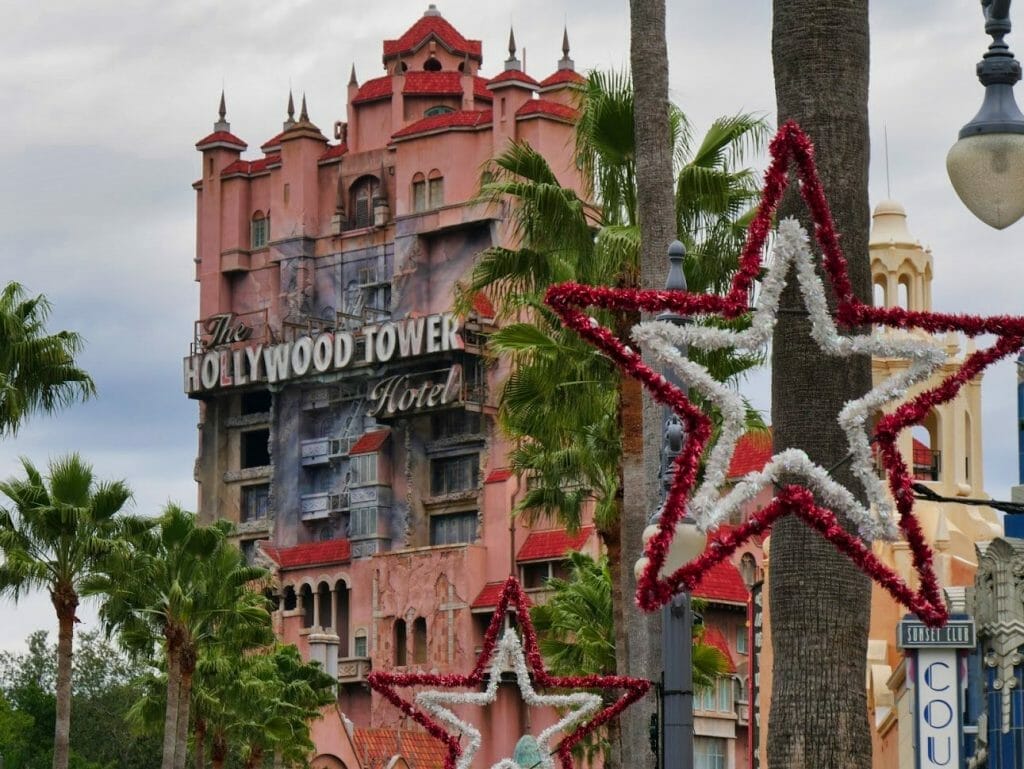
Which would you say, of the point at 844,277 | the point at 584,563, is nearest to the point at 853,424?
the point at 844,277

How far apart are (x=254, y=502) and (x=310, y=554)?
6.46 meters

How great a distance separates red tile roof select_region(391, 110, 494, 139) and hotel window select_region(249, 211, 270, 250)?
10.1 m

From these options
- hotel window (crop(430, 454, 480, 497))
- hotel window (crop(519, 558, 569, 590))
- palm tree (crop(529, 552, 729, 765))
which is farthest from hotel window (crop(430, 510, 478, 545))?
palm tree (crop(529, 552, 729, 765))

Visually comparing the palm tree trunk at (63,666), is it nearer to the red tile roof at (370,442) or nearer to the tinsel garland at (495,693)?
the tinsel garland at (495,693)

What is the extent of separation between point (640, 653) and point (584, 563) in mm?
31582

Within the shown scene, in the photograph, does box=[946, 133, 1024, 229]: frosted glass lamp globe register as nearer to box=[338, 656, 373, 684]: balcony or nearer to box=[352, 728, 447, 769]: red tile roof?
box=[352, 728, 447, 769]: red tile roof

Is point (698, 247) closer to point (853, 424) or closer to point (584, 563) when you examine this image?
point (853, 424)

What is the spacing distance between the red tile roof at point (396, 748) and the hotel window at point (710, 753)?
9365 millimetres

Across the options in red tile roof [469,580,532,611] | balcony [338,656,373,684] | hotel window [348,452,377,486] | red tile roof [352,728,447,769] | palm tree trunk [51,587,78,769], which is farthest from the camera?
A: hotel window [348,452,377,486]

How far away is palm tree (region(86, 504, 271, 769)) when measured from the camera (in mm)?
50344

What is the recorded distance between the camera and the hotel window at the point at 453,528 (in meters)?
93.9

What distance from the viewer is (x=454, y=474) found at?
95000 mm

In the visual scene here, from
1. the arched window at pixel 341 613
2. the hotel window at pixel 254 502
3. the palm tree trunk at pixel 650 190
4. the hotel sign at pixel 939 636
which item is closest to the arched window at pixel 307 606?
the arched window at pixel 341 613

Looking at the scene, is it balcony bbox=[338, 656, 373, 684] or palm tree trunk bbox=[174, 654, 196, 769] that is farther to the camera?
balcony bbox=[338, 656, 373, 684]
